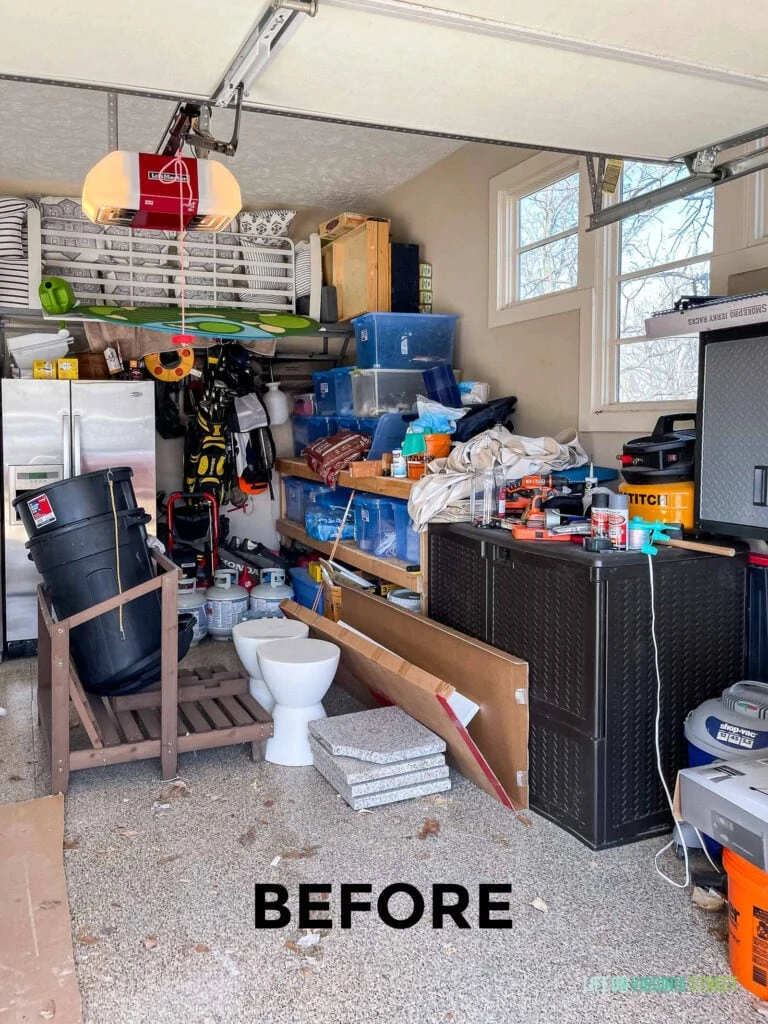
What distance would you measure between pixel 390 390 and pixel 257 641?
1943 mm

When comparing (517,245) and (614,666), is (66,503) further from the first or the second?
(517,245)

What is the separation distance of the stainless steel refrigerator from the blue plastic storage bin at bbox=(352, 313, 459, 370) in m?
1.54

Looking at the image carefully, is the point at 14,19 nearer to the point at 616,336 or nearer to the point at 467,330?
the point at 616,336

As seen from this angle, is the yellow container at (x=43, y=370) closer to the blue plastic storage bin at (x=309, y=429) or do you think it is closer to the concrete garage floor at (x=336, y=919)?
the blue plastic storage bin at (x=309, y=429)

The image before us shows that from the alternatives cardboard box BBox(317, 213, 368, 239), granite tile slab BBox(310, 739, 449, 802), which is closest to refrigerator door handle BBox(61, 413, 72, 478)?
cardboard box BBox(317, 213, 368, 239)

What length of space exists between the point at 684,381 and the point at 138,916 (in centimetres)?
295

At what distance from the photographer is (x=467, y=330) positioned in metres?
5.15

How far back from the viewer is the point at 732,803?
88.4 inches

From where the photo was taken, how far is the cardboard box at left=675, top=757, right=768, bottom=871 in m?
2.16

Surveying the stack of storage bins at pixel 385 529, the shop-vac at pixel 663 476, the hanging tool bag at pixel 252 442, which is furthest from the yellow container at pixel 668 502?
the hanging tool bag at pixel 252 442

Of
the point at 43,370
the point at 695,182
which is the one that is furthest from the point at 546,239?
the point at 43,370

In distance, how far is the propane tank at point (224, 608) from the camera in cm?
567

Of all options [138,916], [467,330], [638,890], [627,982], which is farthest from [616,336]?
[138,916]

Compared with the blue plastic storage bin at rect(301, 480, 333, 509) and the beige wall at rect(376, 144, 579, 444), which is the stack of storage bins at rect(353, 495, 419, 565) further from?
the beige wall at rect(376, 144, 579, 444)
